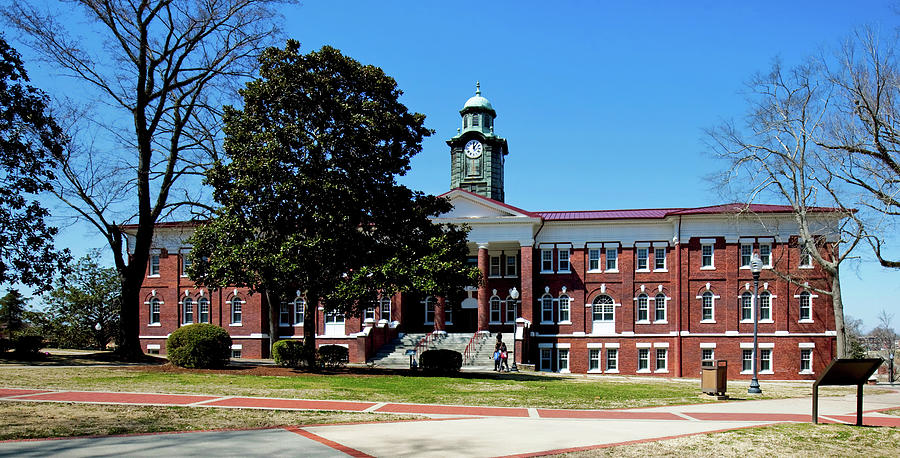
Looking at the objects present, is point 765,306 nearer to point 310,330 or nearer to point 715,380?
point 715,380

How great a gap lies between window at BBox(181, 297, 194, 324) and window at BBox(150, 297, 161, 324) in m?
1.77

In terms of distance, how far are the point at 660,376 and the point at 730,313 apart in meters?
5.31

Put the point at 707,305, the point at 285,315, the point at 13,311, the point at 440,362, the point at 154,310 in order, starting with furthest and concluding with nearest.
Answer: the point at 13,311
the point at 154,310
the point at 285,315
the point at 707,305
the point at 440,362

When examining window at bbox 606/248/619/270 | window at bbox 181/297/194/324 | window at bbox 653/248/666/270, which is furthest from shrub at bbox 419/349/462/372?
window at bbox 181/297/194/324

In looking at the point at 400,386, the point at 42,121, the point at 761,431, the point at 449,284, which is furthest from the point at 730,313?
the point at 42,121

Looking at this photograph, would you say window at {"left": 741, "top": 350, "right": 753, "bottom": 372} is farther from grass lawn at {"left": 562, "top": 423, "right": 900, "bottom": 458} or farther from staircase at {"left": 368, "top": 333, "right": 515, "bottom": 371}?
grass lawn at {"left": 562, "top": 423, "right": 900, "bottom": 458}

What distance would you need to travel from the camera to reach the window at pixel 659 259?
1758 inches

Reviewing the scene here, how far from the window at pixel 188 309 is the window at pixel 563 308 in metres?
22.8

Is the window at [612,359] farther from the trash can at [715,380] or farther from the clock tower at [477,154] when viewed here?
the trash can at [715,380]

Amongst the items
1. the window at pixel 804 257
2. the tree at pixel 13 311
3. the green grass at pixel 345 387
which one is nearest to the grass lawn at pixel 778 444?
the green grass at pixel 345 387

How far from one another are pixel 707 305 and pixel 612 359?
6240 mm

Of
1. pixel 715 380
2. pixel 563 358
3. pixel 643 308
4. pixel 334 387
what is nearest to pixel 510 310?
pixel 563 358

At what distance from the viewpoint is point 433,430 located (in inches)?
474

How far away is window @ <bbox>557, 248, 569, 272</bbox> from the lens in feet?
149
